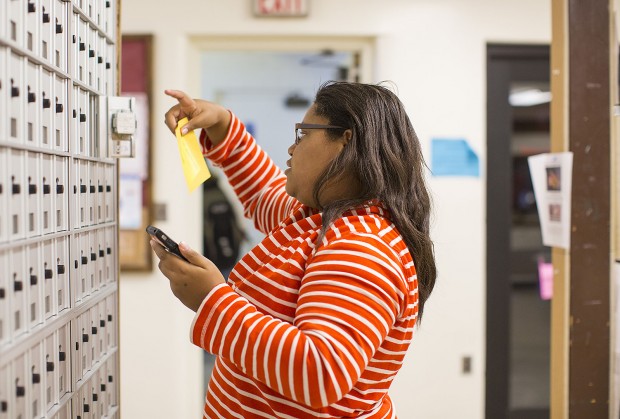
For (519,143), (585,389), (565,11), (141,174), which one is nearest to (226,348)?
(585,389)

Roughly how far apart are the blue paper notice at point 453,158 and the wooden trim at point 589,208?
1.18 metres

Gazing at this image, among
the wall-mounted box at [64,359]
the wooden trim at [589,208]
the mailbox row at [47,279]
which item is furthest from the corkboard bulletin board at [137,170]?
the wooden trim at [589,208]

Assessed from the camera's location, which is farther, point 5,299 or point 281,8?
point 281,8

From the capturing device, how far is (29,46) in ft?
2.87

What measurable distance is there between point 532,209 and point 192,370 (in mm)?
3202

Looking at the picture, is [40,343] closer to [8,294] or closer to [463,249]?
[8,294]

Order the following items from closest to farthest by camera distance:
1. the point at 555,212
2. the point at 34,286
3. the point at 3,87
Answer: the point at 3,87, the point at 34,286, the point at 555,212

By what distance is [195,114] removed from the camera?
132 cm

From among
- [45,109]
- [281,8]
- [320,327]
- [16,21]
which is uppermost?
[281,8]

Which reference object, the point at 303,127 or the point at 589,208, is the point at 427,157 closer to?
the point at 589,208

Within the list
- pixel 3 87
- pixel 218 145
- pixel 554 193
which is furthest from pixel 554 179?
pixel 3 87

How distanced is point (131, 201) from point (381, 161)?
183cm

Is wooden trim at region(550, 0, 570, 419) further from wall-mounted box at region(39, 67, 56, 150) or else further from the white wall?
wall-mounted box at region(39, 67, 56, 150)

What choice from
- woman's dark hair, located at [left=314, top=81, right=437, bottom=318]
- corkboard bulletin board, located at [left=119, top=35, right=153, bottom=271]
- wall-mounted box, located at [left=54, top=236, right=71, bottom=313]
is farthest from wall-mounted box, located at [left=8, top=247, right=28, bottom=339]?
corkboard bulletin board, located at [left=119, top=35, right=153, bottom=271]
